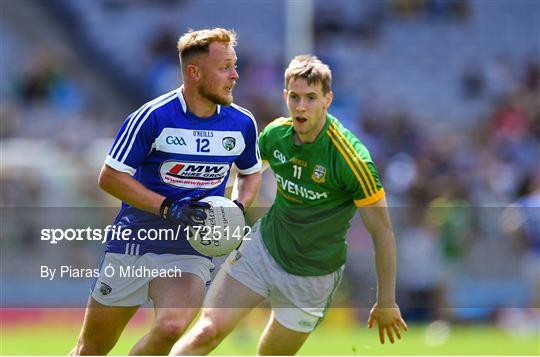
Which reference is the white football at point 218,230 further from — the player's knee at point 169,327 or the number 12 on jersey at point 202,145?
the player's knee at point 169,327

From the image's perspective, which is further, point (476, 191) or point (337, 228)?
point (476, 191)

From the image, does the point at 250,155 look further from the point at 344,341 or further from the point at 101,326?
the point at 344,341

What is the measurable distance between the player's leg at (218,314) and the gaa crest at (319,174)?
87 cm

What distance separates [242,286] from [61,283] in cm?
663

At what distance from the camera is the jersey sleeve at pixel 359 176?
7562 millimetres

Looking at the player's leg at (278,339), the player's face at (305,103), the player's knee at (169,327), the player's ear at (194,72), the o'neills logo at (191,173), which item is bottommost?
the player's leg at (278,339)

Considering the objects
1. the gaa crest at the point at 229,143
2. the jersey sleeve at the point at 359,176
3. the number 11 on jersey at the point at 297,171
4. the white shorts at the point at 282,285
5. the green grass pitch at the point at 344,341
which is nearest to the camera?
the gaa crest at the point at 229,143

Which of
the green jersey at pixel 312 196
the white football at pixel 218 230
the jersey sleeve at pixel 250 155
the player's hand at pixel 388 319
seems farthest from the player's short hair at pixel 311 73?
the player's hand at pixel 388 319

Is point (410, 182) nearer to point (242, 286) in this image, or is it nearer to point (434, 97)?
point (434, 97)

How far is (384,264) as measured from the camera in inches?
297

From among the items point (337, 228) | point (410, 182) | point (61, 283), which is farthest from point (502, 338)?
point (337, 228)

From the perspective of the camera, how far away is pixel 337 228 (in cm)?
808

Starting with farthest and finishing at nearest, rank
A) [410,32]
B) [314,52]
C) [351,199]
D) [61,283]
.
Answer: [410,32] → [314,52] → [61,283] → [351,199]

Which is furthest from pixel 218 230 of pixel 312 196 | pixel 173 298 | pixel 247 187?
pixel 312 196
